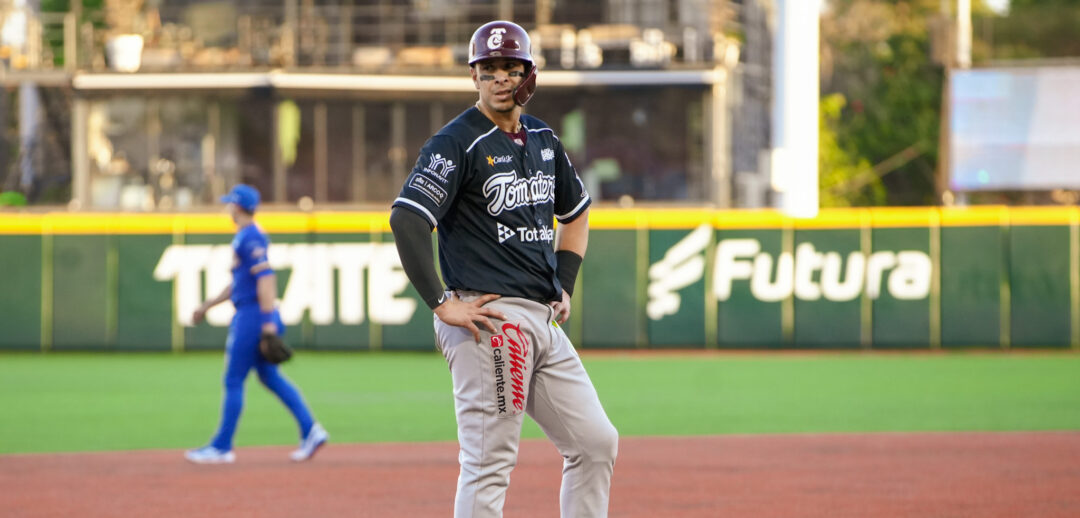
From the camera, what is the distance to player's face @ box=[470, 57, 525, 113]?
4969mm

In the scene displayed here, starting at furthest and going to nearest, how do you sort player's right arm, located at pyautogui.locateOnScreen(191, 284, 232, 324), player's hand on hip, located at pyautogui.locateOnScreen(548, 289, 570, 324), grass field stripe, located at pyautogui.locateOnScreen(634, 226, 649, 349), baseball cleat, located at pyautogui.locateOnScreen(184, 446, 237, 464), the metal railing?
the metal railing, grass field stripe, located at pyautogui.locateOnScreen(634, 226, 649, 349), player's right arm, located at pyautogui.locateOnScreen(191, 284, 232, 324), baseball cleat, located at pyautogui.locateOnScreen(184, 446, 237, 464), player's hand on hip, located at pyautogui.locateOnScreen(548, 289, 570, 324)

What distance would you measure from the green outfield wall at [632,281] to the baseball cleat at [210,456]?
31.2ft

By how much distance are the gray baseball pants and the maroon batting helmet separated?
71cm

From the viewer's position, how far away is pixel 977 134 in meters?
27.3

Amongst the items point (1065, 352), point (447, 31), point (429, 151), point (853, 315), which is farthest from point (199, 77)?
point (429, 151)

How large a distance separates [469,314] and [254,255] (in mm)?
4897

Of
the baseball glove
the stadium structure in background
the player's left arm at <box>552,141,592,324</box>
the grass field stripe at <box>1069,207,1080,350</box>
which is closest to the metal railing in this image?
the stadium structure in background

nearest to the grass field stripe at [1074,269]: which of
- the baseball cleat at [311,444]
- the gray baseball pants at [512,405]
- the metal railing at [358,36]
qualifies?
the metal railing at [358,36]

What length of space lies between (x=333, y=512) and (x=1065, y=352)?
13187 mm

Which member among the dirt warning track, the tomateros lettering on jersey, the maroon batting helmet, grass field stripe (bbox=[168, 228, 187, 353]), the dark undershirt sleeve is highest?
the maroon batting helmet

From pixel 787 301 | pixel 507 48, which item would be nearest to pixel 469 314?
pixel 507 48

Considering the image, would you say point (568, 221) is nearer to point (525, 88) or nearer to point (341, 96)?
point (525, 88)

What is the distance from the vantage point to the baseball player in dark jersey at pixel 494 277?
489 centimetres

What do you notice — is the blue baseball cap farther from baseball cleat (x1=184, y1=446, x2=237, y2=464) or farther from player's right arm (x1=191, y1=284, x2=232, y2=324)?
baseball cleat (x1=184, y1=446, x2=237, y2=464)
